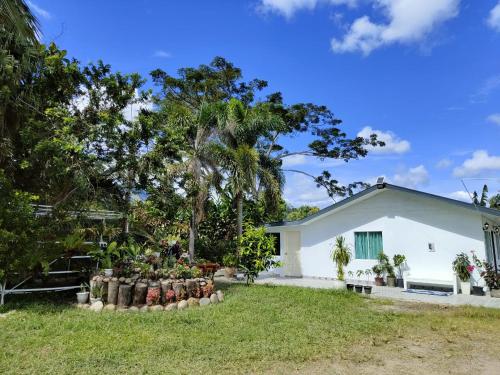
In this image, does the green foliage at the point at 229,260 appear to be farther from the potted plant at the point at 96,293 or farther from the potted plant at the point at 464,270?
the potted plant at the point at 464,270

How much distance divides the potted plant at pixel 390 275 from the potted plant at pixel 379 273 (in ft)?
0.59

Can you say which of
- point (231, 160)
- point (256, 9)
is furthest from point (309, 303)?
point (256, 9)

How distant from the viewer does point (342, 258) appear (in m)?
13.4

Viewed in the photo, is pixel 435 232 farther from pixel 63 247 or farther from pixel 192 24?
pixel 63 247

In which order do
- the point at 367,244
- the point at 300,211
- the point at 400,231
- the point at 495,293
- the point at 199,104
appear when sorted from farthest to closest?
the point at 300,211 → the point at 199,104 → the point at 367,244 → the point at 400,231 → the point at 495,293

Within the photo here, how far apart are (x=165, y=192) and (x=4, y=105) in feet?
16.2

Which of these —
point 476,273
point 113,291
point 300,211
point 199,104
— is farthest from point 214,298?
point 300,211

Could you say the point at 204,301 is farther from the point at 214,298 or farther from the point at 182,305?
the point at 182,305

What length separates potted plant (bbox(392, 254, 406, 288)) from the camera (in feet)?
42.9

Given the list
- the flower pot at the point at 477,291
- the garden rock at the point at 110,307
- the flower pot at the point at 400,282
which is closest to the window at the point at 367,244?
the flower pot at the point at 400,282

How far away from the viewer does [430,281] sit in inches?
473

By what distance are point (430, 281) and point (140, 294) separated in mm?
9827

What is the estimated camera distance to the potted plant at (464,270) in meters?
11.4

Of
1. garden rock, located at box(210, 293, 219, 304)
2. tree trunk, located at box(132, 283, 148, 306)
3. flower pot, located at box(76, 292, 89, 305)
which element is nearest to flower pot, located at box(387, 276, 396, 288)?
garden rock, located at box(210, 293, 219, 304)
